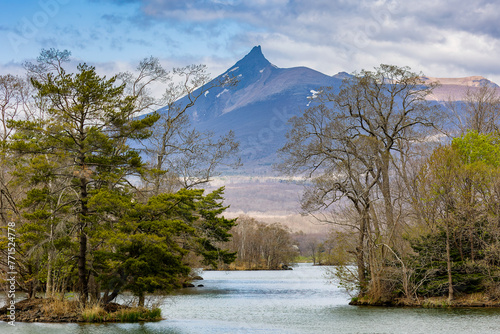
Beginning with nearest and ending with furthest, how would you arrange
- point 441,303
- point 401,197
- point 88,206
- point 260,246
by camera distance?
point 88,206, point 441,303, point 401,197, point 260,246

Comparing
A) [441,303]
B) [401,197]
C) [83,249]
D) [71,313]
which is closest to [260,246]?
[401,197]

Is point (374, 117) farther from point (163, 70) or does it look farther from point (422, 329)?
point (422, 329)

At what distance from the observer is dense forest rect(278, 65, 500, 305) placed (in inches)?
1238

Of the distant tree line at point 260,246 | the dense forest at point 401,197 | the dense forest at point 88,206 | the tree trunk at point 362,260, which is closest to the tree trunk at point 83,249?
the dense forest at point 88,206

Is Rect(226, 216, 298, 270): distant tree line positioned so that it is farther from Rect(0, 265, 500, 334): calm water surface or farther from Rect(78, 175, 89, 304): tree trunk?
Rect(78, 175, 89, 304): tree trunk

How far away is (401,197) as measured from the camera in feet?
112

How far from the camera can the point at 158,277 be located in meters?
24.3

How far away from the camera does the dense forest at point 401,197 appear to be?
1238 inches

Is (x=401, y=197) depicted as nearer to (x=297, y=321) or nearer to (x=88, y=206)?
(x=297, y=321)

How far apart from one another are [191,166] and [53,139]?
16.5 m

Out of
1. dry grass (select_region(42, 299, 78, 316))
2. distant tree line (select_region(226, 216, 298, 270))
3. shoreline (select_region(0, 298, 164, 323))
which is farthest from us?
distant tree line (select_region(226, 216, 298, 270))

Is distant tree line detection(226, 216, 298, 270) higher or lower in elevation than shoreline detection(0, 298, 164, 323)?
higher

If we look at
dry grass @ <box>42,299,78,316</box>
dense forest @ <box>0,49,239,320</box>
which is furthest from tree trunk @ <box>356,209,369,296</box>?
dry grass @ <box>42,299,78,316</box>

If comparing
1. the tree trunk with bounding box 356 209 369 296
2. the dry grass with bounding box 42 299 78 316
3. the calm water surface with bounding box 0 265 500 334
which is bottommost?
the calm water surface with bounding box 0 265 500 334
